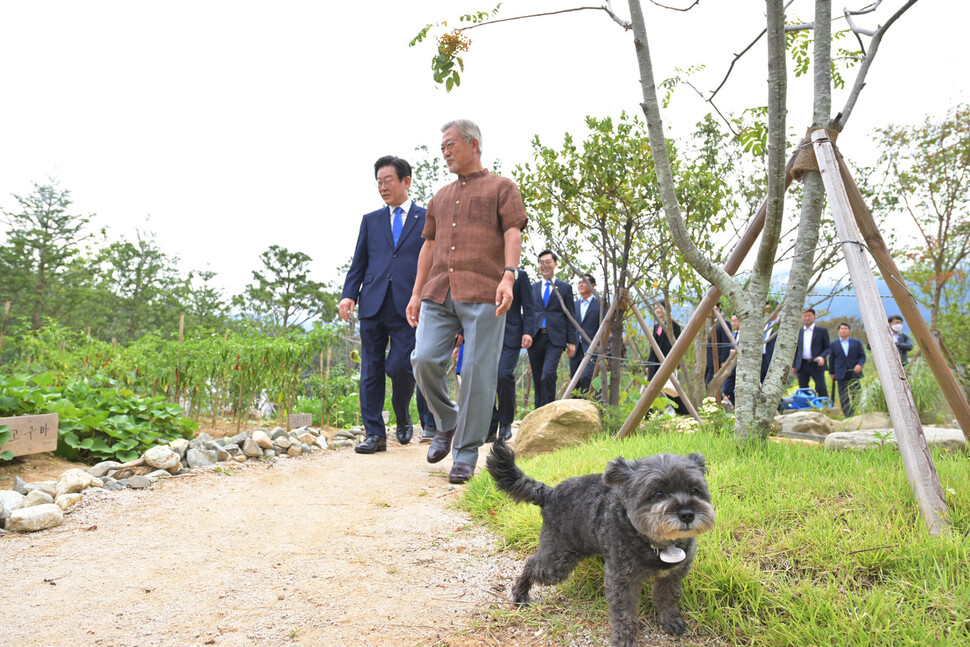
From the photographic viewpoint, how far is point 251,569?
282cm

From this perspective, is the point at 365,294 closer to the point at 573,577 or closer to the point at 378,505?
the point at 378,505

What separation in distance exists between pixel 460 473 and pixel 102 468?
2.73 m

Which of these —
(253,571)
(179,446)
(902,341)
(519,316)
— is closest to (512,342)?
Answer: (519,316)

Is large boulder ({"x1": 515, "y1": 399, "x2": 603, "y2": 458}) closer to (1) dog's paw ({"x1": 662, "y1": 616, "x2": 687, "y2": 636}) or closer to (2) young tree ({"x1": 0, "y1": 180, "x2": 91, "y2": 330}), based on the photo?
(1) dog's paw ({"x1": 662, "y1": 616, "x2": 687, "y2": 636})

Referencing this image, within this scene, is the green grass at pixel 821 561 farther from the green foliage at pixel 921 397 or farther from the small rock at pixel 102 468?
the green foliage at pixel 921 397

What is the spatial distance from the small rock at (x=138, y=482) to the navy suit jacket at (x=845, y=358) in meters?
11.5

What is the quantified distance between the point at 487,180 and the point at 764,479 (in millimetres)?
2811

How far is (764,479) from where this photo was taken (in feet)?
9.53

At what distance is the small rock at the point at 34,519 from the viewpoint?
3383 millimetres

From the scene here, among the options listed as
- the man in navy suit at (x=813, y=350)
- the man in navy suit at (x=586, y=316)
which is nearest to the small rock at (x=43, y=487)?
the man in navy suit at (x=586, y=316)

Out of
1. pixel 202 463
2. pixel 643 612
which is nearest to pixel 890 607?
pixel 643 612

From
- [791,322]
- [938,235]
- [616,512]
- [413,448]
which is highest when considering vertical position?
[938,235]

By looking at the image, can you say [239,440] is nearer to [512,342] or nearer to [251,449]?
[251,449]

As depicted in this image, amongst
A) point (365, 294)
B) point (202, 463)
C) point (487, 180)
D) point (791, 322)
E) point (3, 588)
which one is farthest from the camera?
point (365, 294)
